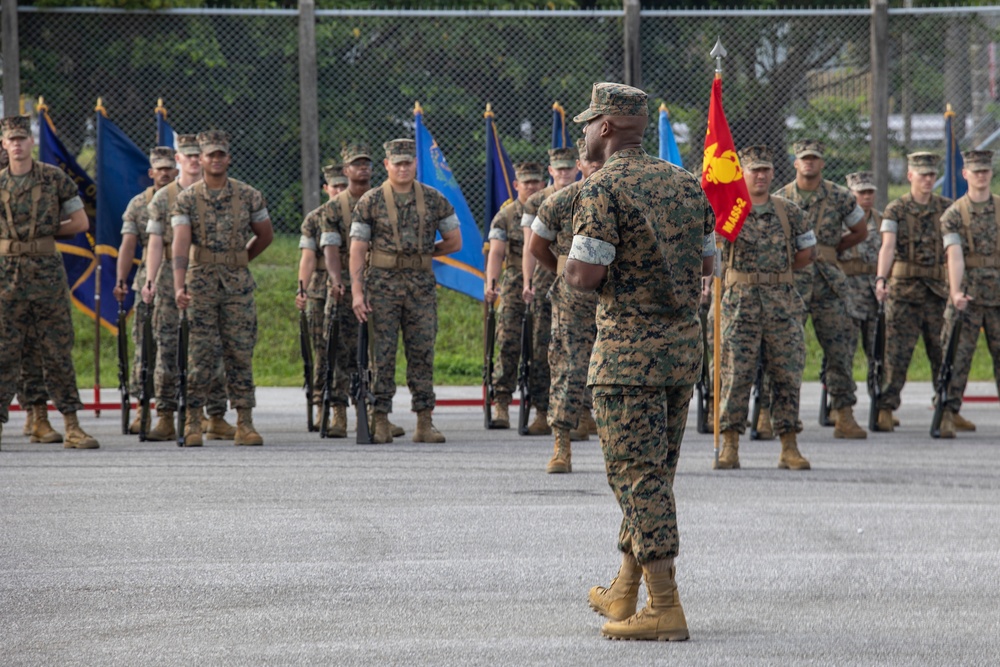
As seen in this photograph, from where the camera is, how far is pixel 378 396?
1269 cm

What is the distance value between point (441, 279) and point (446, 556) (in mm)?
8969

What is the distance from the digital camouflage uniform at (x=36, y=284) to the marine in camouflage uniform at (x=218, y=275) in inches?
35.0

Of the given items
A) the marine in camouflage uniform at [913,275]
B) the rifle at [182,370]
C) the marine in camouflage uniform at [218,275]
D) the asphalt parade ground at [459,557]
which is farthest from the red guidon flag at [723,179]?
the rifle at [182,370]

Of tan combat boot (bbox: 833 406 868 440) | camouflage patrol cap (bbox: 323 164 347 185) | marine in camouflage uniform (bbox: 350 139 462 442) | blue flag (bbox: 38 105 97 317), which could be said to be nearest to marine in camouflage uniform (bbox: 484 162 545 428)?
marine in camouflage uniform (bbox: 350 139 462 442)

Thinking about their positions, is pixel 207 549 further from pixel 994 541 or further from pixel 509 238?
pixel 509 238

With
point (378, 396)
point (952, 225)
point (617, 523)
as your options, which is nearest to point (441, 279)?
point (378, 396)

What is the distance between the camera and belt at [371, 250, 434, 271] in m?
12.5

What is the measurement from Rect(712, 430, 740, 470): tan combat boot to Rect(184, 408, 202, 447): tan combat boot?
13.3 ft

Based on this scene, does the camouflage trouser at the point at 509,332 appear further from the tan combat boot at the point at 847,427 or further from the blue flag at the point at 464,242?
the tan combat boot at the point at 847,427

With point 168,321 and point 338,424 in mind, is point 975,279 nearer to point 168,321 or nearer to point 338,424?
point 338,424

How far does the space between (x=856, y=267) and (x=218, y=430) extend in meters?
5.80

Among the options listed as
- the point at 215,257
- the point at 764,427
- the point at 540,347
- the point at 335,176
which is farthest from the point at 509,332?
the point at 215,257

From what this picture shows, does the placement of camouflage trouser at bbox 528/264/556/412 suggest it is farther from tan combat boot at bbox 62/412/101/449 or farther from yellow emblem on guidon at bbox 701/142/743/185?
tan combat boot at bbox 62/412/101/449

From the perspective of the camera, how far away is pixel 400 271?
12.6 meters
